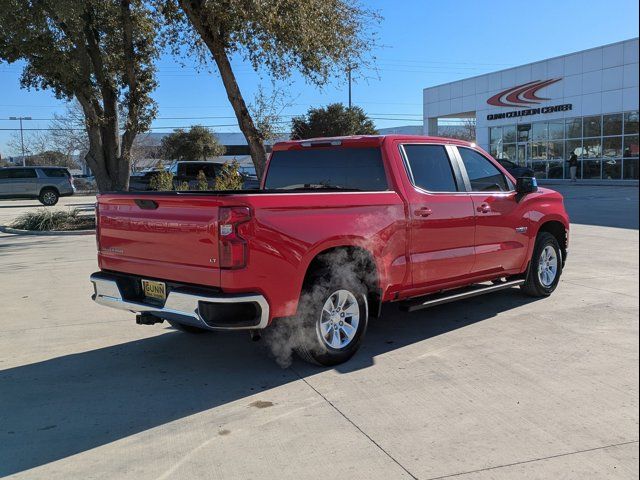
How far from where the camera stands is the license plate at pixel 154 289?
468 centimetres

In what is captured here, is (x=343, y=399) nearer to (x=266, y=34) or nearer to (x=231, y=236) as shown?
(x=231, y=236)

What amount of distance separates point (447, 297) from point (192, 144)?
47.1m

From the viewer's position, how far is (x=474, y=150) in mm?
6566

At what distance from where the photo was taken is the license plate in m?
4.68

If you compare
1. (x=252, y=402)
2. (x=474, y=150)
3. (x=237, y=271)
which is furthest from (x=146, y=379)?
(x=474, y=150)

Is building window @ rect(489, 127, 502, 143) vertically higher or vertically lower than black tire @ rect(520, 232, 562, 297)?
higher

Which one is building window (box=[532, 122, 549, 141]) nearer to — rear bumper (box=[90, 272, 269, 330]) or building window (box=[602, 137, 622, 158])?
building window (box=[602, 137, 622, 158])

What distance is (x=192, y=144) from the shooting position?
5034 centimetres

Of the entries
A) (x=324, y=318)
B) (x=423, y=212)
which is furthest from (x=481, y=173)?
(x=324, y=318)

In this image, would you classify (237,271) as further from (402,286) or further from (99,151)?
(99,151)

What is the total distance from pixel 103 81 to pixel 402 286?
13978 mm

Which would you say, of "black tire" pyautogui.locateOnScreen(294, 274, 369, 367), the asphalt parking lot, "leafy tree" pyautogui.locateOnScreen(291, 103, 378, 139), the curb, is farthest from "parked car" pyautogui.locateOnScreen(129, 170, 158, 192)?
"black tire" pyautogui.locateOnScreen(294, 274, 369, 367)

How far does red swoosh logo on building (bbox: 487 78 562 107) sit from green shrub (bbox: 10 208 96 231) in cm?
2618

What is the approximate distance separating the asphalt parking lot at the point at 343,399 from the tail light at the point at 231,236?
1.08m
